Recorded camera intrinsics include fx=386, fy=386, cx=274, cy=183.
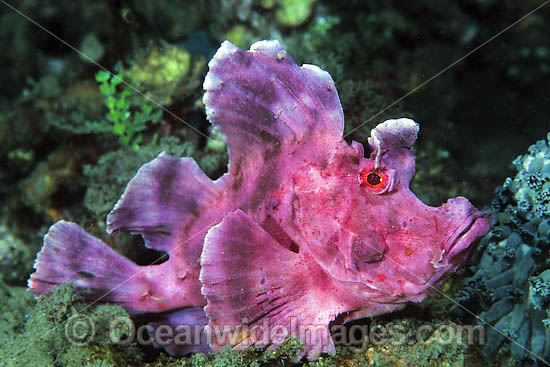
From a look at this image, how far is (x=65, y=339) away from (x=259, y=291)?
1.56 m

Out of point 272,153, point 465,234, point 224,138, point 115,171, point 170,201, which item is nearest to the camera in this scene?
point 465,234

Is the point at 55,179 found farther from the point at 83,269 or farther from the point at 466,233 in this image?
the point at 466,233

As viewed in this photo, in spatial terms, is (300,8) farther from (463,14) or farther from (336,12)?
(463,14)

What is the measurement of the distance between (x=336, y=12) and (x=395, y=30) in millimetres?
1568

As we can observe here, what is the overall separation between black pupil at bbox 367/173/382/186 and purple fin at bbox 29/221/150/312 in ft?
7.49

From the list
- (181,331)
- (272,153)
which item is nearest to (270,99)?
(272,153)

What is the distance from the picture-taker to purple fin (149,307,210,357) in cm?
350

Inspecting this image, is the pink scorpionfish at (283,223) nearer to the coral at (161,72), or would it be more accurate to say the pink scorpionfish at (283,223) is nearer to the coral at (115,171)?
the coral at (115,171)

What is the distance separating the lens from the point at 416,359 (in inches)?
115

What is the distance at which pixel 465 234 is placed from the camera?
2.45m

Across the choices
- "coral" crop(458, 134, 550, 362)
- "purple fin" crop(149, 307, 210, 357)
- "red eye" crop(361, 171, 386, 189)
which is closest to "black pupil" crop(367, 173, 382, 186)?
"red eye" crop(361, 171, 386, 189)

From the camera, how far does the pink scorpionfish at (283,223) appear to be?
8.56ft

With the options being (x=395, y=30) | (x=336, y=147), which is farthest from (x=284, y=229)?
(x=395, y=30)

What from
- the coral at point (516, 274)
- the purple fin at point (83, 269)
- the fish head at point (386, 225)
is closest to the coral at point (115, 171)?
the purple fin at point (83, 269)
